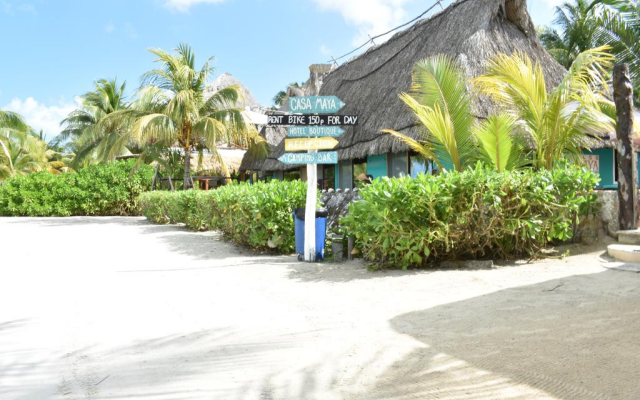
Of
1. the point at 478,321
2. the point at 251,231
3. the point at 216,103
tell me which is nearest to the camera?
the point at 478,321

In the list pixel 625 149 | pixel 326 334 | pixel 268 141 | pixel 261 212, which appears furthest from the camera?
pixel 268 141

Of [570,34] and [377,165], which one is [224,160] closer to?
[377,165]

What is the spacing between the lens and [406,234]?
247 inches

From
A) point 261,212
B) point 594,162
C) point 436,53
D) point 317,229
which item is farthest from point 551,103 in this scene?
point 594,162

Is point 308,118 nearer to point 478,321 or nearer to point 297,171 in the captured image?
point 478,321

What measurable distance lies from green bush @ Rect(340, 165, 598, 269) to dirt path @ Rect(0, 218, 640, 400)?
0.39m

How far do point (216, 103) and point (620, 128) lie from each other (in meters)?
15.2

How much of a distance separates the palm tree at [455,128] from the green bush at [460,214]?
99 cm

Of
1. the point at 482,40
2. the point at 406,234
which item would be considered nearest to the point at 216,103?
the point at 482,40

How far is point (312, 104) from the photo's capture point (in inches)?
311

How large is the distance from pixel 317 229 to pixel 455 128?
9.26 feet

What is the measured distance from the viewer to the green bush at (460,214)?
626cm

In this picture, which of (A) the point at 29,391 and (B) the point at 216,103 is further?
→ (B) the point at 216,103

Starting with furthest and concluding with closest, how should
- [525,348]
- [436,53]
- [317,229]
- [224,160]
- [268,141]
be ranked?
1. [224,160]
2. [268,141]
3. [436,53]
4. [317,229]
5. [525,348]
